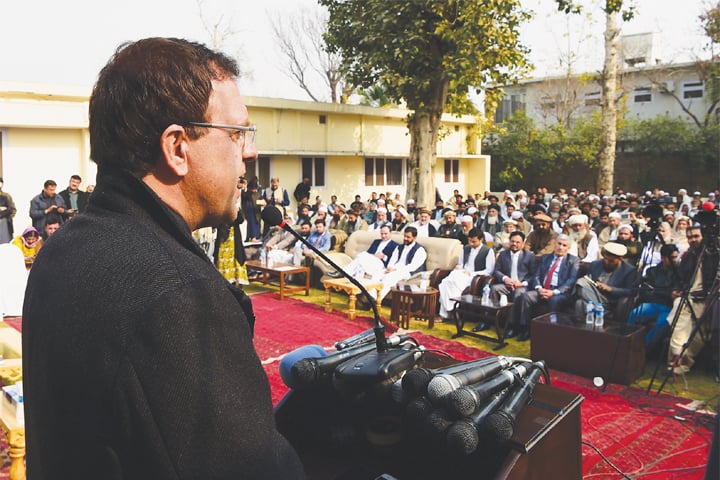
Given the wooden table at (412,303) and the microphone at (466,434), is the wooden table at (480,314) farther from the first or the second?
the microphone at (466,434)

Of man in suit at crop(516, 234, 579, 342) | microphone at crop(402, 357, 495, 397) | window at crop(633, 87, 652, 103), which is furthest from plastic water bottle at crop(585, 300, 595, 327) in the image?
window at crop(633, 87, 652, 103)

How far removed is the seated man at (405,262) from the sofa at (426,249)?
0.58 ft

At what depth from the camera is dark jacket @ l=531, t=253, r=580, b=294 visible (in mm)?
7293

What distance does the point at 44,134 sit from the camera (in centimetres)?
1405

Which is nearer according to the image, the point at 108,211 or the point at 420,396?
the point at 108,211

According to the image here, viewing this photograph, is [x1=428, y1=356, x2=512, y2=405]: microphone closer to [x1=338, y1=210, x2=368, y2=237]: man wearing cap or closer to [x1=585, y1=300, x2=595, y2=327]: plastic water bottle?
[x1=585, y1=300, x2=595, y2=327]: plastic water bottle

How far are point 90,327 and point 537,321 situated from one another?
5.79 metres

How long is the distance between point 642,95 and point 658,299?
1106 inches

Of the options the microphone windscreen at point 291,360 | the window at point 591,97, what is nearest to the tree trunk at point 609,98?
the window at point 591,97

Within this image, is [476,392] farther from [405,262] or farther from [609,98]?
[609,98]

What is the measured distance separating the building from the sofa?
10.3ft

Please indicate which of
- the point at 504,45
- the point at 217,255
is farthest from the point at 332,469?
the point at 504,45

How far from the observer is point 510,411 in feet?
5.74

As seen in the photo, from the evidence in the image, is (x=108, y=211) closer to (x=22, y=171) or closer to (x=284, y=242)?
(x=284, y=242)
